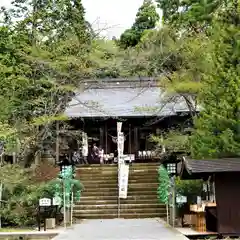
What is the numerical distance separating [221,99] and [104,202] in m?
7.79

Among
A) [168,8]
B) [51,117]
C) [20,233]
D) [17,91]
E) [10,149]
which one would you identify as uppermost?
[168,8]

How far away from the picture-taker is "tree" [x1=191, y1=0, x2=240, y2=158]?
622 inches

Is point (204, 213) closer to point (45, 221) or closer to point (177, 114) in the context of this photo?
point (45, 221)

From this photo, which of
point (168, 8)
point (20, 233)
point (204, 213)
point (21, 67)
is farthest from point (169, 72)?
point (168, 8)

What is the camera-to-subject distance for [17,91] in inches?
904

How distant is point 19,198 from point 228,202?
25.4ft

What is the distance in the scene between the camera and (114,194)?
Result: 22.1 metres

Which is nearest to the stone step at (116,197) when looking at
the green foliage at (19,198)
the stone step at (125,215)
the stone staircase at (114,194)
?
the stone staircase at (114,194)

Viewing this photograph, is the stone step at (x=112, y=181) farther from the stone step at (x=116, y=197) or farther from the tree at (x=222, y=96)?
the tree at (x=222, y=96)

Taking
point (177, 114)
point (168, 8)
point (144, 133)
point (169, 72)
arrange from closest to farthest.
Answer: point (169, 72) < point (177, 114) < point (144, 133) < point (168, 8)

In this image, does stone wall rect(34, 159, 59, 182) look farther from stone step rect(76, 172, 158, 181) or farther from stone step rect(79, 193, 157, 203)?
stone step rect(76, 172, 158, 181)

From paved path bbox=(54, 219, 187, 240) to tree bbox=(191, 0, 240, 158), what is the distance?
2.95 meters

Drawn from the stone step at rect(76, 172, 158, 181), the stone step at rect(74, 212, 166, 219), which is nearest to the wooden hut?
the stone step at rect(74, 212, 166, 219)

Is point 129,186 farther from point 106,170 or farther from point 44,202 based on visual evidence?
point 44,202
